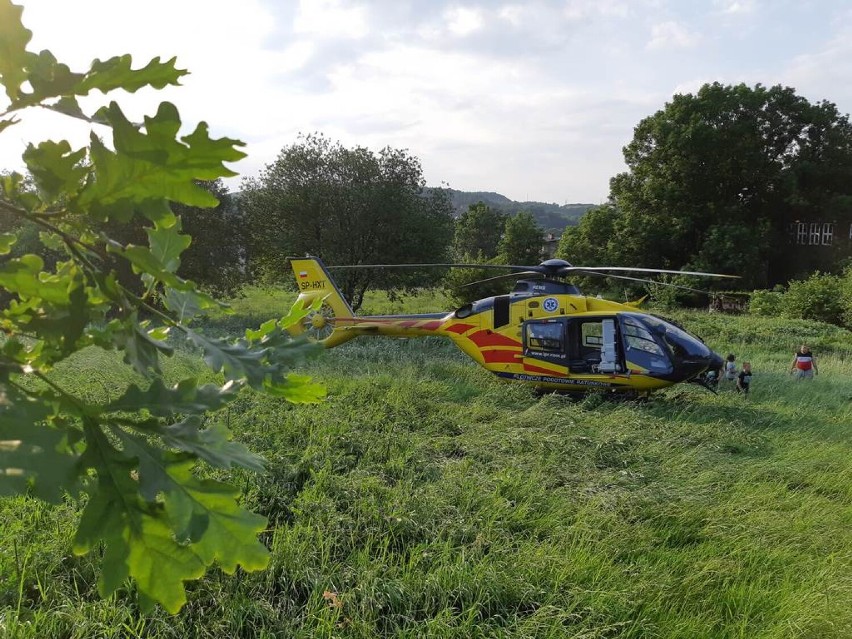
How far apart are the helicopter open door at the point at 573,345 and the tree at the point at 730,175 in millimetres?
23573

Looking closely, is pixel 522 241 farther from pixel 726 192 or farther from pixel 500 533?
pixel 500 533

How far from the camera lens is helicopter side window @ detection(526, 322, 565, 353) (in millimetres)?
9477

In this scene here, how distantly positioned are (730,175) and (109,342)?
38.7 metres

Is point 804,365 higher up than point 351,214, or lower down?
lower down

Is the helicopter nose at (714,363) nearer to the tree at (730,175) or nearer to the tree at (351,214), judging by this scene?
the tree at (351,214)

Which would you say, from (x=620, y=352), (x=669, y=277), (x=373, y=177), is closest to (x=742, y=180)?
(x=669, y=277)

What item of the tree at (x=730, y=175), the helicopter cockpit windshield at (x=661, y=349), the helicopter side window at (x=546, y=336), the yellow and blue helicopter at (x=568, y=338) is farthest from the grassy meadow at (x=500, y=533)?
the tree at (x=730, y=175)

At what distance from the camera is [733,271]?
30.1 m

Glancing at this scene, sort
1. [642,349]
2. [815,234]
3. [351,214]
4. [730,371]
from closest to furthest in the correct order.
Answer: [642,349]
[730,371]
[351,214]
[815,234]

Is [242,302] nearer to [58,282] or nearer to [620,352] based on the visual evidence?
[620,352]

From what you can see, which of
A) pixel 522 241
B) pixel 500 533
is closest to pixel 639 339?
pixel 500 533

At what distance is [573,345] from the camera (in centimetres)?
947

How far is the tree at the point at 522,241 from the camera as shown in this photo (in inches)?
1768

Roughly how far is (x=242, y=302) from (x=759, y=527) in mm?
25966
